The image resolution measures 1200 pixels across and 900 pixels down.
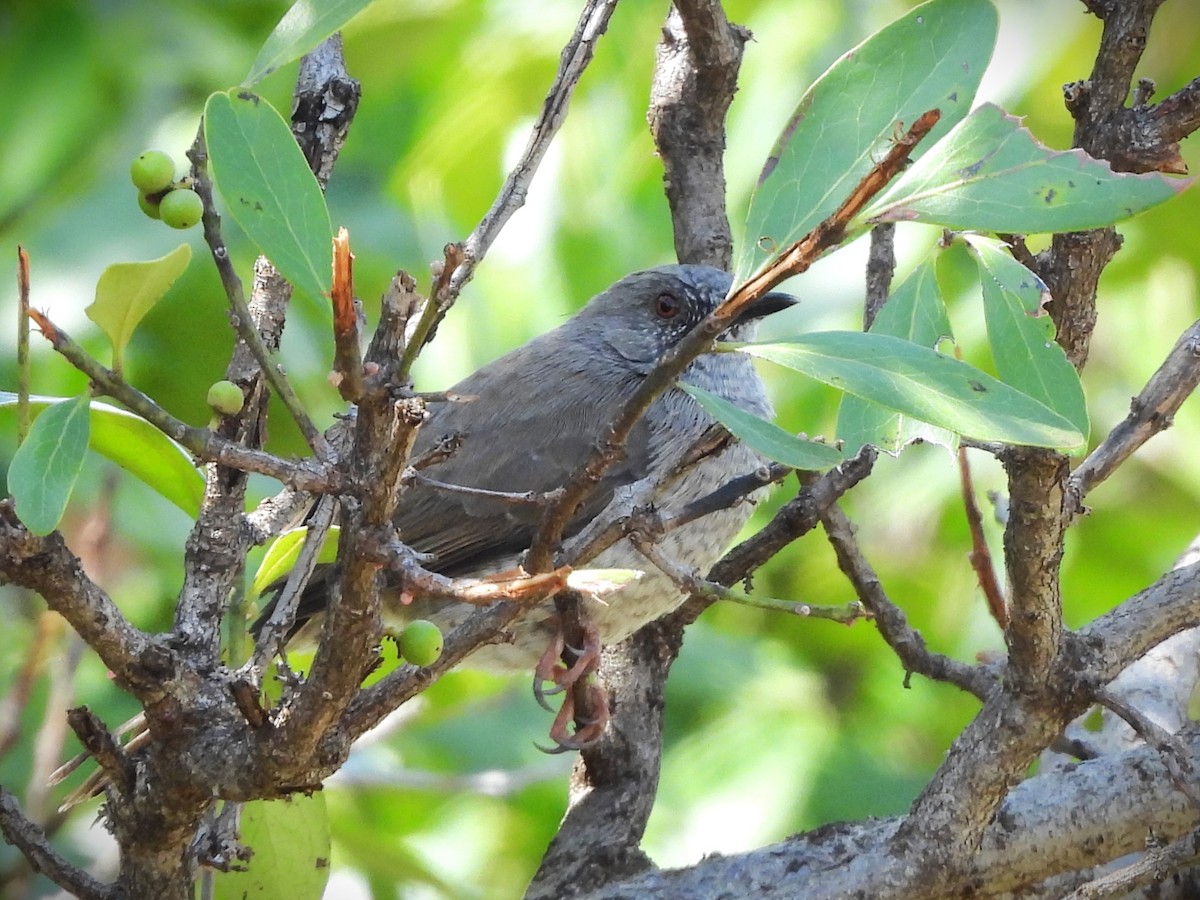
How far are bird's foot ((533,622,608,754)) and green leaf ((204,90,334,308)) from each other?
49.6 inches

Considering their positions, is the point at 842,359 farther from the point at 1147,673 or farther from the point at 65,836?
the point at 65,836

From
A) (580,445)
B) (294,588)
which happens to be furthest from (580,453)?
(294,588)

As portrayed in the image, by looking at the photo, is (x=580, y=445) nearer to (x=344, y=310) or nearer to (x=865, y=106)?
(x=865, y=106)

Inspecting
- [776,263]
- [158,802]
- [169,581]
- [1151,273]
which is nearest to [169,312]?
[169,581]

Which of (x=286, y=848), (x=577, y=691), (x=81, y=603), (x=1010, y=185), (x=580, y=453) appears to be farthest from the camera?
(x=580, y=453)

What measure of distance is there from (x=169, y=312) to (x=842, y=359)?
8.64ft

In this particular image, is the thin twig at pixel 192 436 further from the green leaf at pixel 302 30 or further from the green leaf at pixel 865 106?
the green leaf at pixel 865 106

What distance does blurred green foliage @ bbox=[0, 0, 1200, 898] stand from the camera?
3.36m

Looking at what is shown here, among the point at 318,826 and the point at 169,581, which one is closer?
the point at 318,826

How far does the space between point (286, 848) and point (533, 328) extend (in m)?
2.43

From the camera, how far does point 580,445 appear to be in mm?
3283

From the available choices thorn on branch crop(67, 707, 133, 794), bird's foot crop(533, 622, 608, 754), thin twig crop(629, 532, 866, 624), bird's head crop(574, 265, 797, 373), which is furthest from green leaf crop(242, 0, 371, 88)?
bird's head crop(574, 265, 797, 373)

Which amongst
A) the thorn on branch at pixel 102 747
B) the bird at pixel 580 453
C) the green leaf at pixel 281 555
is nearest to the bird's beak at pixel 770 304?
the bird at pixel 580 453

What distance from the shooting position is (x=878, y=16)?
4.26 m
